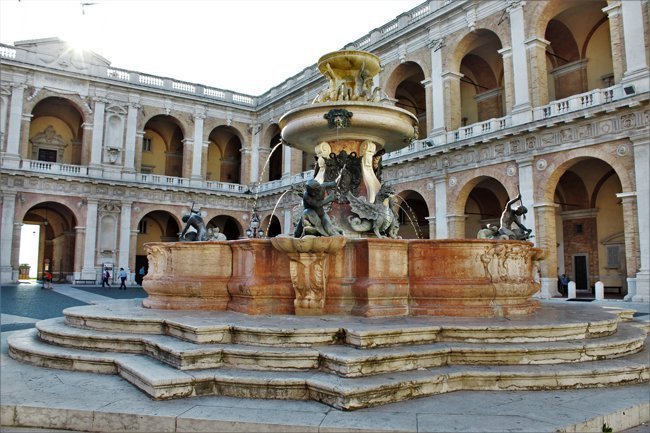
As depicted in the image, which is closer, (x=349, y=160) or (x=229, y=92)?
(x=349, y=160)

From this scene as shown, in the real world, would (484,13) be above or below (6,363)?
above

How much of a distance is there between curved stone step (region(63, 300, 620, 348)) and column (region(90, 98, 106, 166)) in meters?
25.2

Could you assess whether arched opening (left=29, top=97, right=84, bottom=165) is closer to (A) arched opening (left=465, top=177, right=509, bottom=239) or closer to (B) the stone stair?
(A) arched opening (left=465, top=177, right=509, bottom=239)

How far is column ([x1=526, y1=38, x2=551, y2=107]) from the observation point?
18.0 metres

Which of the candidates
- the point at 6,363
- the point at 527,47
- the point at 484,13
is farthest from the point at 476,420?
the point at 484,13

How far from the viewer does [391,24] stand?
24.5 meters

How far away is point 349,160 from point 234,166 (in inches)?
1148

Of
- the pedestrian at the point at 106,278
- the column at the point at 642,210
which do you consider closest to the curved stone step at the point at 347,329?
the column at the point at 642,210

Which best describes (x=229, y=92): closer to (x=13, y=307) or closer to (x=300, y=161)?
(x=300, y=161)

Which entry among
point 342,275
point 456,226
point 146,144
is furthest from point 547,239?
point 146,144

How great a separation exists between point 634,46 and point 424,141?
8423 millimetres

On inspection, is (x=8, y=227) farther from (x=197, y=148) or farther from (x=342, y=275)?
(x=342, y=275)

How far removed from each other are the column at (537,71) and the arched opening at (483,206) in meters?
5.97

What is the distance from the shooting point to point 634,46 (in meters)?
15.2
